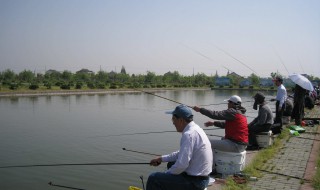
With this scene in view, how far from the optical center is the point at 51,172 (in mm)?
8219

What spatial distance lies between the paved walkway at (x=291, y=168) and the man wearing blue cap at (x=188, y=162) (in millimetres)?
1522

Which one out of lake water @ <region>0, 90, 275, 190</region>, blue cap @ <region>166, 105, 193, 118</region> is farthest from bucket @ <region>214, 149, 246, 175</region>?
lake water @ <region>0, 90, 275, 190</region>

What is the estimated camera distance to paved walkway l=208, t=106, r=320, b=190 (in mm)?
5090

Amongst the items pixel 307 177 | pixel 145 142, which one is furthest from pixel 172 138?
pixel 307 177

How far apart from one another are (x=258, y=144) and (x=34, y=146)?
727cm

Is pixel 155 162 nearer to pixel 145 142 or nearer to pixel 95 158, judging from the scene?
pixel 95 158

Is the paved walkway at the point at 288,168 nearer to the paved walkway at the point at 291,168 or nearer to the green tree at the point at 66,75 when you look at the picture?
the paved walkway at the point at 291,168

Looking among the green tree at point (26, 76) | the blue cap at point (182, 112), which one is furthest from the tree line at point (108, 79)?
the blue cap at point (182, 112)

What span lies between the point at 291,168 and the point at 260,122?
154 cm

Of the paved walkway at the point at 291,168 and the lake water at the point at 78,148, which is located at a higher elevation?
the paved walkway at the point at 291,168

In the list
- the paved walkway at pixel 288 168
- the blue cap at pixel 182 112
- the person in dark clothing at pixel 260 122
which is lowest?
the paved walkway at pixel 288 168

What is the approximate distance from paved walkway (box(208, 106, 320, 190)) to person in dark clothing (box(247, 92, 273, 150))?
0.60 meters

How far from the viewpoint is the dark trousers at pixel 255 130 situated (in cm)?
735

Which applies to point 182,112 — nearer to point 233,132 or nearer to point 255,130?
point 233,132
